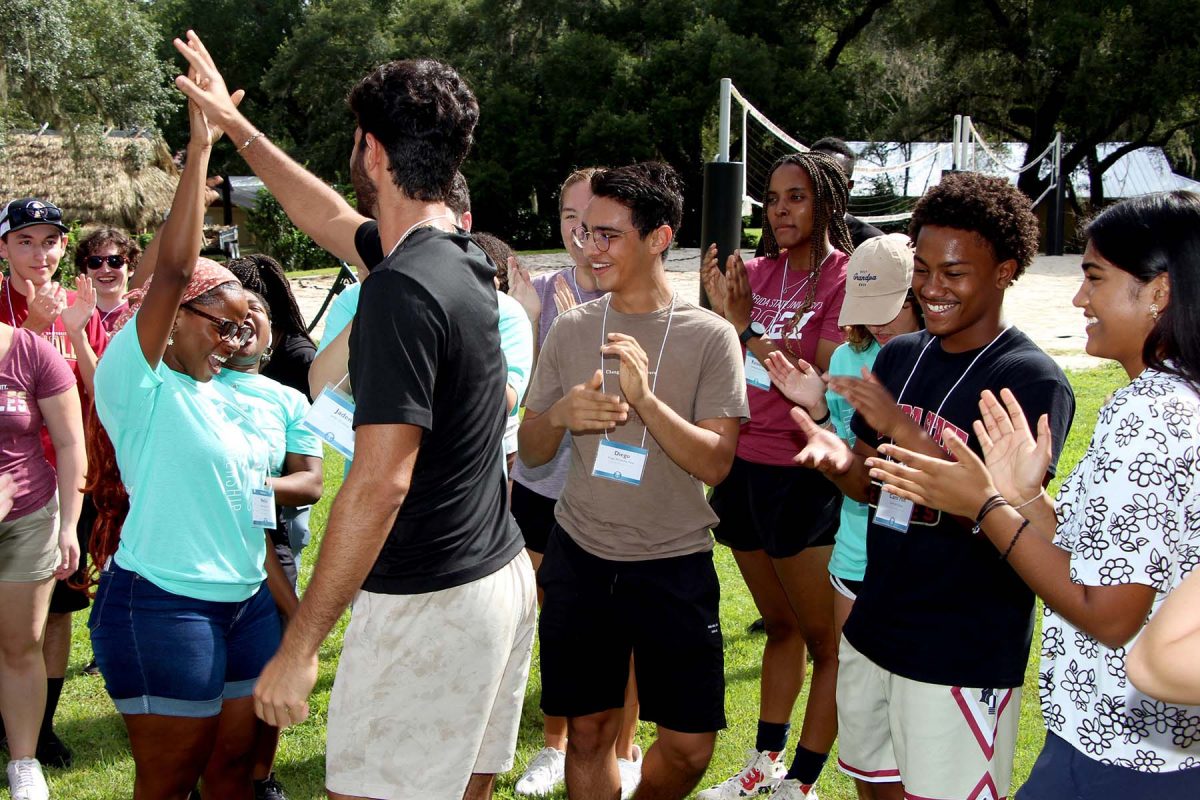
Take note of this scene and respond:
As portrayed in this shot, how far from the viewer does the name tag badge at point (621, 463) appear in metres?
3.54

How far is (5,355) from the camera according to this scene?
4086 millimetres

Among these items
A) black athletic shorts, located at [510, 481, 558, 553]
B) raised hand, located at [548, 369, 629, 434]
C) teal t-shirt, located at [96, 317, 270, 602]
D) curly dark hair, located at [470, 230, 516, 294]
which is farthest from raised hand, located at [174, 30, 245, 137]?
black athletic shorts, located at [510, 481, 558, 553]

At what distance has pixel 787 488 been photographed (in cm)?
433

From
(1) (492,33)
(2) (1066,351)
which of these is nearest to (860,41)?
(1) (492,33)

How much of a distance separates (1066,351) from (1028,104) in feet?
71.3

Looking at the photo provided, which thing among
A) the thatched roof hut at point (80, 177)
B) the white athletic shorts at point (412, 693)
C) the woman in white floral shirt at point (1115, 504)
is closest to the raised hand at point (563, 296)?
the white athletic shorts at point (412, 693)

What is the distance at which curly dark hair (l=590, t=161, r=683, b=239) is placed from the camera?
3.71 metres

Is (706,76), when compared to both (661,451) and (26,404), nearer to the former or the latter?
(26,404)

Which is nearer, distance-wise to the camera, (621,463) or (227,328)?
(227,328)

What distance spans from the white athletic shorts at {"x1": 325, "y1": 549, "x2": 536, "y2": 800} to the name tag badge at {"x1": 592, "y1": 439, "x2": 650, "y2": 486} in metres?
0.91

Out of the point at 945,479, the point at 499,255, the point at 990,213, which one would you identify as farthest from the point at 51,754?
the point at 990,213

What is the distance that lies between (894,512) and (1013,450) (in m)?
0.57

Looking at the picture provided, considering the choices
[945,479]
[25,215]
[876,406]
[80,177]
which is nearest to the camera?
[945,479]

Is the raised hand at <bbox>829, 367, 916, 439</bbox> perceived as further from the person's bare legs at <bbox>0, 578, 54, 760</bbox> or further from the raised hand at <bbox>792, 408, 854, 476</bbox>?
the person's bare legs at <bbox>0, 578, 54, 760</bbox>
